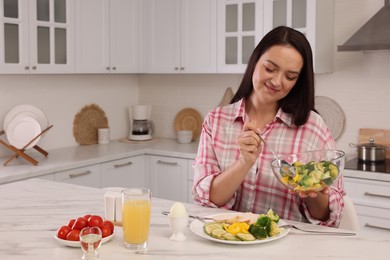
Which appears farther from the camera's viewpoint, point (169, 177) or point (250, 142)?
point (169, 177)

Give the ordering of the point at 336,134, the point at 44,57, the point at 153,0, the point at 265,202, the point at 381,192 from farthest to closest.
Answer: the point at 153,0 → the point at 336,134 → the point at 44,57 → the point at 381,192 → the point at 265,202

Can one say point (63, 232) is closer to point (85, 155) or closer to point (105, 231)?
point (105, 231)

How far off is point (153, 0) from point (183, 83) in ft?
2.50

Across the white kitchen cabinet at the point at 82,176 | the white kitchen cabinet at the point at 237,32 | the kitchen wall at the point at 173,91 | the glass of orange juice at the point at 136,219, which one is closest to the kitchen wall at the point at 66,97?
the kitchen wall at the point at 173,91

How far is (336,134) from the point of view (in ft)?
13.4

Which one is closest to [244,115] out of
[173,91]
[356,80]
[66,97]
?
[356,80]

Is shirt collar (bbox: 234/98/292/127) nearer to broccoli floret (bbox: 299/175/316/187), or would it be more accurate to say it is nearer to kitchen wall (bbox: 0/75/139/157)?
broccoli floret (bbox: 299/175/316/187)

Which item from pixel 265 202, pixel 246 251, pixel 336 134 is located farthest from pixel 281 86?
pixel 336 134

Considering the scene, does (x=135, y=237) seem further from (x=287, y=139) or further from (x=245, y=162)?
(x=287, y=139)

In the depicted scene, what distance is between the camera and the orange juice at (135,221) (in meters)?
1.67

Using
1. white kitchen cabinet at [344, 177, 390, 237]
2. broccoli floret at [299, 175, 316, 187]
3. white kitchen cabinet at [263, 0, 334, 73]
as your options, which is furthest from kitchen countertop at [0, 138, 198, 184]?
broccoli floret at [299, 175, 316, 187]

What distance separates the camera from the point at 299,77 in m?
2.20

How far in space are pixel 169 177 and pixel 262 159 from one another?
2.21m

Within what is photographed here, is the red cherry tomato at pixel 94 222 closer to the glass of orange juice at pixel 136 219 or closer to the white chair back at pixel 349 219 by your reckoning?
the glass of orange juice at pixel 136 219
